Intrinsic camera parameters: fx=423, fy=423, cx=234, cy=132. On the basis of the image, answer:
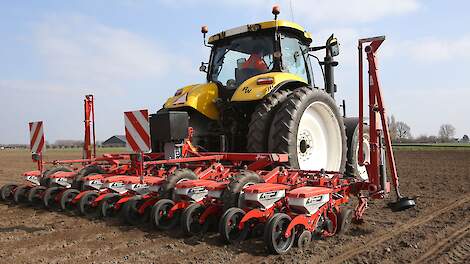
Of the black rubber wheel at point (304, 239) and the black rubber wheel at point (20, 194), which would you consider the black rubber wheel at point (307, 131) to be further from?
the black rubber wheel at point (20, 194)

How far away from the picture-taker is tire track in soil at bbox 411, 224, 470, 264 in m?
3.85

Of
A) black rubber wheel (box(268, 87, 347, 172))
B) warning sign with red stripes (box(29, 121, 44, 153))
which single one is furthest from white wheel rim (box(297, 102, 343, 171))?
warning sign with red stripes (box(29, 121, 44, 153))

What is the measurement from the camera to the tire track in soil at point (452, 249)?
3.85 m

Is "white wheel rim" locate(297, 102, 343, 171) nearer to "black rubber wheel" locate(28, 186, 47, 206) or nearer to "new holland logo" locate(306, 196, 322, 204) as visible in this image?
"new holland logo" locate(306, 196, 322, 204)

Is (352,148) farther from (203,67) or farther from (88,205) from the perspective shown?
(88,205)

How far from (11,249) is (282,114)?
3.25 m

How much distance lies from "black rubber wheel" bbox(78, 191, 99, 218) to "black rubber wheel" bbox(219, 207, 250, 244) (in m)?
2.14

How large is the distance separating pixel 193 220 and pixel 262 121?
1.64m

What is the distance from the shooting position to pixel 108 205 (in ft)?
17.1

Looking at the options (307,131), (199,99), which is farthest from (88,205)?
(307,131)

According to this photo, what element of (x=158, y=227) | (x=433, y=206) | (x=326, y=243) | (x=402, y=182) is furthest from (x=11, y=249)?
(x=402, y=182)

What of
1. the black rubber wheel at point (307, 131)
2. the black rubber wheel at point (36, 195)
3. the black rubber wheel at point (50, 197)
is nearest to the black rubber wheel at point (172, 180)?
the black rubber wheel at point (307, 131)

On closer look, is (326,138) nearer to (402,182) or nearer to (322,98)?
(322,98)

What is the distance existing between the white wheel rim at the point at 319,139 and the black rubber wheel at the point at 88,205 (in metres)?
2.76
